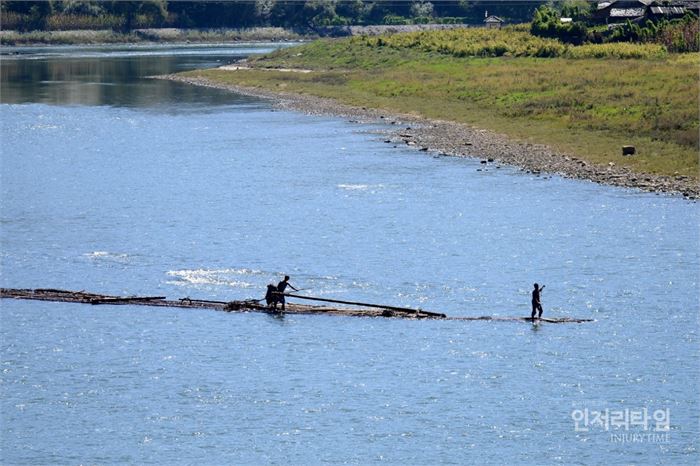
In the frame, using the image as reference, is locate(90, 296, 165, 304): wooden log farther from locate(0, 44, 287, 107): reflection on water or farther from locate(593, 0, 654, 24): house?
locate(593, 0, 654, 24): house

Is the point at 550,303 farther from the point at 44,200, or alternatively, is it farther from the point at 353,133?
the point at 353,133

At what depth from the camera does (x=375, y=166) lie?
86.2 m

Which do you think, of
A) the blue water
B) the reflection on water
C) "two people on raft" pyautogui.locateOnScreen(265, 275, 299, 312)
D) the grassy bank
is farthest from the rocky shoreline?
"two people on raft" pyautogui.locateOnScreen(265, 275, 299, 312)

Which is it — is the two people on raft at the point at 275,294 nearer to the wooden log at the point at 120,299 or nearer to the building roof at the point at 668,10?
the wooden log at the point at 120,299

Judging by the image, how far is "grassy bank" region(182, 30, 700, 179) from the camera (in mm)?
88875

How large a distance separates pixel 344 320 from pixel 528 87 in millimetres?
68182

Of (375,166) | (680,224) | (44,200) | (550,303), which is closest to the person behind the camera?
(550,303)

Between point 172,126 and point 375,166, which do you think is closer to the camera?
point 375,166

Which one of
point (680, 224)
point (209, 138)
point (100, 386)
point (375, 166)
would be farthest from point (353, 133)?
point (100, 386)

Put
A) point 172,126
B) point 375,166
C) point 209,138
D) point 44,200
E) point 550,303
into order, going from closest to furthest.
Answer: point 550,303 < point 44,200 < point 375,166 < point 209,138 < point 172,126

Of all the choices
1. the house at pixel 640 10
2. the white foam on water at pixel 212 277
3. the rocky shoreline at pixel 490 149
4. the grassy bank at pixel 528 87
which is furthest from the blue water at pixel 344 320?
the house at pixel 640 10

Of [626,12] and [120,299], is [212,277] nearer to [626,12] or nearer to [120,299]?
[120,299]

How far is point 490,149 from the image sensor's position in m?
90.6

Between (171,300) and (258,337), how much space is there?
588 centimetres
